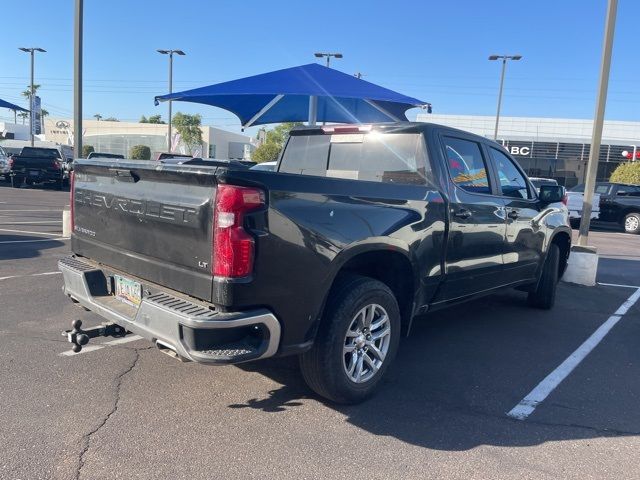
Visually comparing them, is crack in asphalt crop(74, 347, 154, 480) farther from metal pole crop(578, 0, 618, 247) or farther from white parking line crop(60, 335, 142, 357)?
metal pole crop(578, 0, 618, 247)

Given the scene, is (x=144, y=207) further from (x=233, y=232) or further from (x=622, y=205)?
(x=622, y=205)

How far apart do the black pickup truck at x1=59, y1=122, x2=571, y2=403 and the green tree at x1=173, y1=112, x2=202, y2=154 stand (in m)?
57.8

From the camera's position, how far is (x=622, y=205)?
1828cm

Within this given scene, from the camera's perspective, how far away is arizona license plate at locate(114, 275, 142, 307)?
352 cm

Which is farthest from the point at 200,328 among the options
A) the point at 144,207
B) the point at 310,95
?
the point at 310,95

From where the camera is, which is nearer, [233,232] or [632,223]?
[233,232]

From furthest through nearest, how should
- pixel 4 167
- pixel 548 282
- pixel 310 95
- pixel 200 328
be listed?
1. pixel 4 167
2. pixel 310 95
3. pixel 548 282
4. pixel 200 328

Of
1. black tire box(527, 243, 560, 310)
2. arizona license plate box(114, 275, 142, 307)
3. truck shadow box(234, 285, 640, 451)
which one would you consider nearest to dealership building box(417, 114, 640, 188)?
black tire box(527, 243, 560, 310)

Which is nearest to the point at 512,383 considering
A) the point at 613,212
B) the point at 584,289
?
the point at 584,289

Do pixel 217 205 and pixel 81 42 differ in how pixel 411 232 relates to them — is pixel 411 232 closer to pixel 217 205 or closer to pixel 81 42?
pixel 217 205

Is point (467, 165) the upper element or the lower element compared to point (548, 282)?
upper

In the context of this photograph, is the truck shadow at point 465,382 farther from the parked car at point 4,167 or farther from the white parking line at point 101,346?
the parked car at point 4,167

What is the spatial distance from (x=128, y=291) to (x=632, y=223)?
61.4ft

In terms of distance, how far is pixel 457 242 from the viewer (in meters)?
4.51
